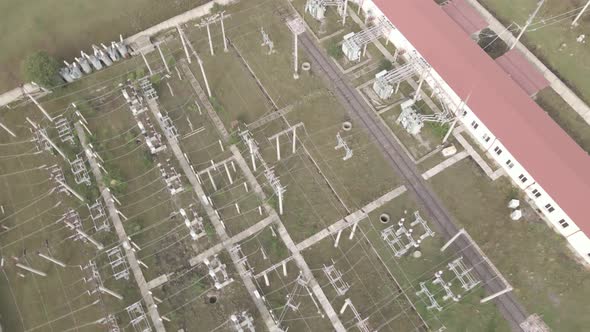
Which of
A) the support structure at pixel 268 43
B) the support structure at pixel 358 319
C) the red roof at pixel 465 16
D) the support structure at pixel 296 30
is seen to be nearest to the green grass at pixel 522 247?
the support structure at pixel 358 319

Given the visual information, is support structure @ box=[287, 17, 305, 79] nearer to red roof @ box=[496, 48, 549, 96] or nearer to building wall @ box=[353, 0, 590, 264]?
building wall @ box=[353, 0, 590, 264]

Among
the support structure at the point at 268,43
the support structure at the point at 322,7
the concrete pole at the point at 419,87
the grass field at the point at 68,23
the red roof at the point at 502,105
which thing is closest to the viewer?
the red roof at the point at 502,105

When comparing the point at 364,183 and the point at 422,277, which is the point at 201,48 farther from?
the point at 422,277

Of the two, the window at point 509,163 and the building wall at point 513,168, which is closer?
the building wall at point 513,168

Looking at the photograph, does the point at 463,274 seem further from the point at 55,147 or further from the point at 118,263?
the point at 55,147

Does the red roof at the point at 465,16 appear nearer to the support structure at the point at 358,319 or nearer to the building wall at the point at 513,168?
the building wall at the point at 513,168

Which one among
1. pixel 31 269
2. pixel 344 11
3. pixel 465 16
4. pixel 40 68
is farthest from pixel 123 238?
pixel 465 16

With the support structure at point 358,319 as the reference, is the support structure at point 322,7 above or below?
above
